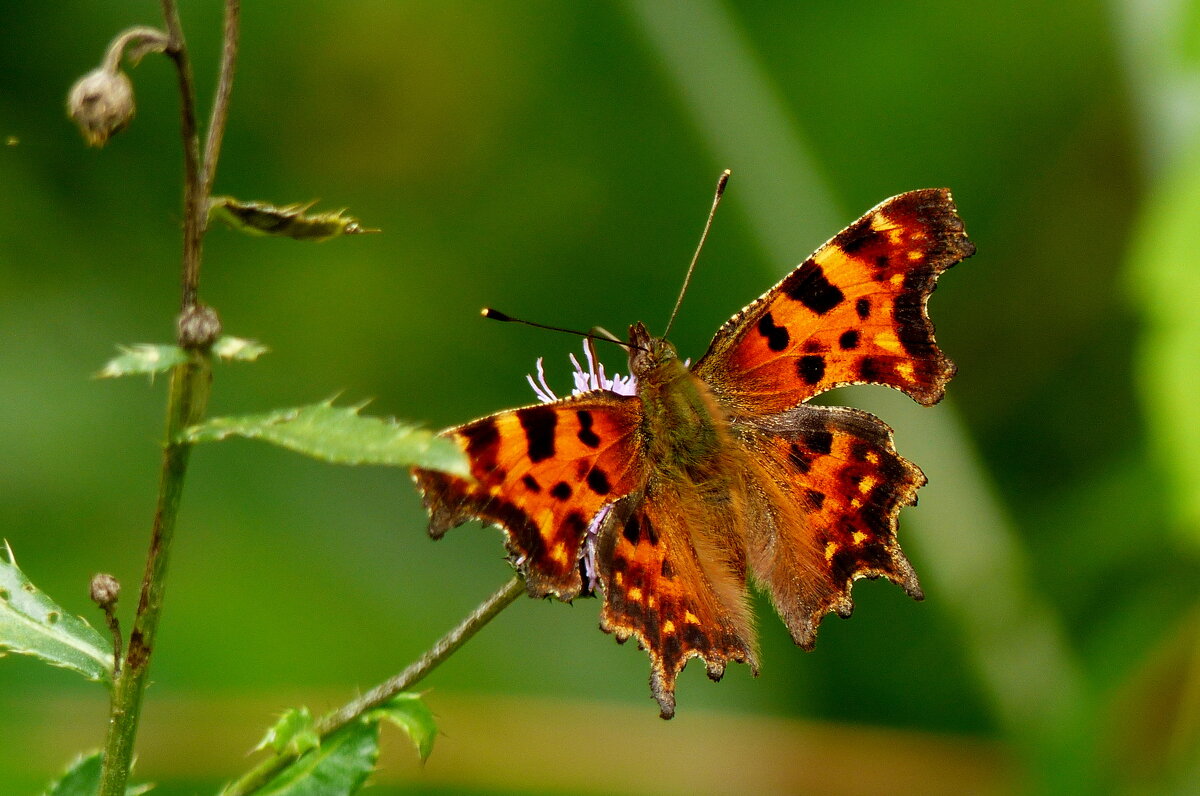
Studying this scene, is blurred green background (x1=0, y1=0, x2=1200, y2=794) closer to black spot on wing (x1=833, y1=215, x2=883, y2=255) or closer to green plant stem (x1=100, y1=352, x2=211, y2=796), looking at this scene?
black spot on wing (x1=833, y1=215, x2=883, y2=255)

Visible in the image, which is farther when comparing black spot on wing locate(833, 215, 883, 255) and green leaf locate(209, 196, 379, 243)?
black spot on wing locate(833, 215, 883, 255)

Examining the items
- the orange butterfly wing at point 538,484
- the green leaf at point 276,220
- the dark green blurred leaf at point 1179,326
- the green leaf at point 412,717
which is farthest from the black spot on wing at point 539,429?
the dark green blurred leaf at point 1179,326

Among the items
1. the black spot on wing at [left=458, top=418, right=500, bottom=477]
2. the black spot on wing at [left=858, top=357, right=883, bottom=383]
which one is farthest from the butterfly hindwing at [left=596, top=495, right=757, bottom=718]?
the black spot on wing at [left=858, top=357, right=883, bottom=383]

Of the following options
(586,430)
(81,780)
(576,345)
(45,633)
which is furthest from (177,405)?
(576,345)

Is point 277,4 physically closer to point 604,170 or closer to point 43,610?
point 604,170

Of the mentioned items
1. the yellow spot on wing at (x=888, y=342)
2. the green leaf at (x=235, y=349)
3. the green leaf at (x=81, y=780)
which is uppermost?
the green leaf at (x=235, y=349)

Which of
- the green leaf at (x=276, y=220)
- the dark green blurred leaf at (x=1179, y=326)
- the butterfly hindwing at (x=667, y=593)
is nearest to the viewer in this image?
the green leaf at (x=276, y=220)

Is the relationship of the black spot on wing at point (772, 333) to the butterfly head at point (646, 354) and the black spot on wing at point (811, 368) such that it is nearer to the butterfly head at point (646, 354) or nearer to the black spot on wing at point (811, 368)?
the black spot on wing at point (811, 368)
